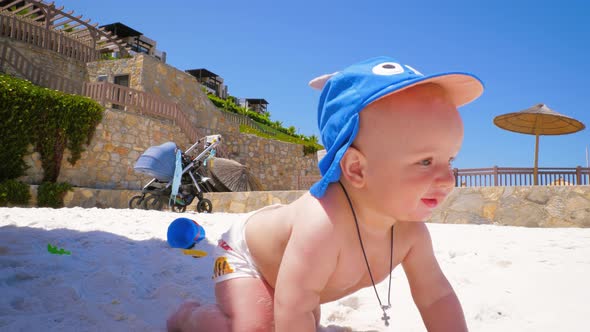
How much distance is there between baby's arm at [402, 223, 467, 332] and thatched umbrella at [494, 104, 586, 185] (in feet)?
31.8

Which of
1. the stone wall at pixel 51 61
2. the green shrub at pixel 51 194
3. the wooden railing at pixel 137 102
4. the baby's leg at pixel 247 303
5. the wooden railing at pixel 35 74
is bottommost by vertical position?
the green shrub at pixel 51 194

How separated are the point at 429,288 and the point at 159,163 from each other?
23.4 feet

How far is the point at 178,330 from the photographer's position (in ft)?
4.85

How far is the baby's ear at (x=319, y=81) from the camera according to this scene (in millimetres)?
1296

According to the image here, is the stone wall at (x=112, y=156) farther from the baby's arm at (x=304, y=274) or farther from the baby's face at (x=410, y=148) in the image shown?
the baby's face at (x=410, y=148)

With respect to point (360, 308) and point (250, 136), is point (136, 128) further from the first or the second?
point (360, 308)

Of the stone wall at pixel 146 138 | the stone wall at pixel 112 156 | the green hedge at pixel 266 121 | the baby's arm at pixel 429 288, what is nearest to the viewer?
the baby's arm at pixel 429 288

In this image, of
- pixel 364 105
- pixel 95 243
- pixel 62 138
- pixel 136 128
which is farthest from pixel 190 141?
pixel 364 105

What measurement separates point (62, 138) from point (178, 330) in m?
11.0

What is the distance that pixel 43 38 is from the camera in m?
16.8

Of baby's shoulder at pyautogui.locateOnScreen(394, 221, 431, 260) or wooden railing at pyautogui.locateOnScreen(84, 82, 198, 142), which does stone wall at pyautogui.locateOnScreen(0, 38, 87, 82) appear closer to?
wooden railing at pyautogui.locateOnScreen(84, 82, 198, 142)

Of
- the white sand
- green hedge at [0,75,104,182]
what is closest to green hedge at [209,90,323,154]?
green hedge at [0,75,104,182]

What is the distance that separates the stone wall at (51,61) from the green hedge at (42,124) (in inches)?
259

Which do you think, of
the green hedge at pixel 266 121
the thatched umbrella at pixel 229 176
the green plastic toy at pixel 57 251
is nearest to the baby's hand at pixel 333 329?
the green plastic toy at pixel 57 251
